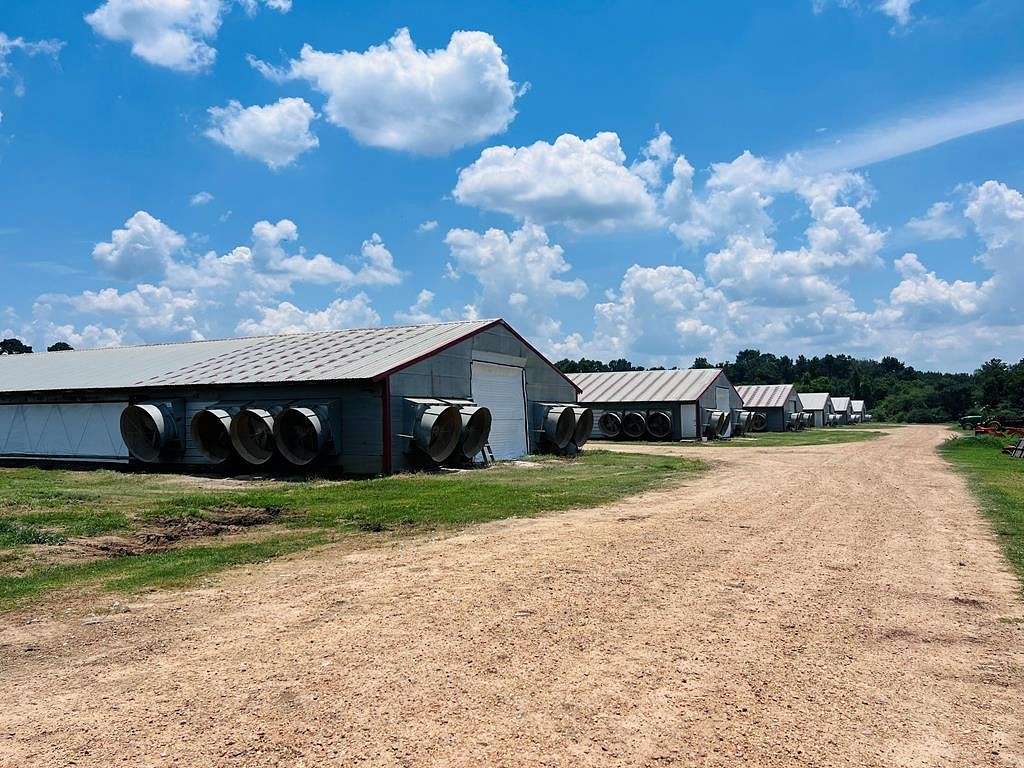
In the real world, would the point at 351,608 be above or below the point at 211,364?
Answer: below

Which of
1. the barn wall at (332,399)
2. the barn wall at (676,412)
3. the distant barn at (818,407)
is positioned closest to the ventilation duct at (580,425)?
the barn wall at (332,399)

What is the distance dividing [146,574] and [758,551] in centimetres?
754

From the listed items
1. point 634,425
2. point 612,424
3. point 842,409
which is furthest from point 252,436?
point 842,409

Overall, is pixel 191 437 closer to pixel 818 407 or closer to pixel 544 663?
pixel 544 663

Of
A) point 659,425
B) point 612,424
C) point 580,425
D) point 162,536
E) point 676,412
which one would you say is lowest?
point 162,536

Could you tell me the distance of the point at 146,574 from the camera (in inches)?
337

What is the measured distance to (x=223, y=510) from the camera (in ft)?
44.4

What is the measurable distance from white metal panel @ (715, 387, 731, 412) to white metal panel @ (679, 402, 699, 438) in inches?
203

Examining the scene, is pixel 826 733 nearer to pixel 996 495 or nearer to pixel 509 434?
pixel 996 495

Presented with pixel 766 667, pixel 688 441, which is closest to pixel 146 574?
pixel 766 667

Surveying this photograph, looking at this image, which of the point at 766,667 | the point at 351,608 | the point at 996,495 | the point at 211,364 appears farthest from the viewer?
the point at 211,364

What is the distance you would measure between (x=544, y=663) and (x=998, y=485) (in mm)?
16584

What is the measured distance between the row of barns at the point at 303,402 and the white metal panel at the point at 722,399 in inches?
821

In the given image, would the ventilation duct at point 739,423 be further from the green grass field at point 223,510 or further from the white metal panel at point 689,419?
the green grass field at point 223,510
